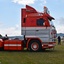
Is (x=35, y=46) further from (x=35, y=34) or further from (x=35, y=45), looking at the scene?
(x=35, y=34)

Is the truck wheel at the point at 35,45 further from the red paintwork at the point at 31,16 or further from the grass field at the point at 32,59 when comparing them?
the grass field at the point at 32,59

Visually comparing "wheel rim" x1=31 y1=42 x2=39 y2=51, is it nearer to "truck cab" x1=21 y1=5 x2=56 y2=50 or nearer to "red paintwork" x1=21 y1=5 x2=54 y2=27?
"truck cab" x1=21 y1=5 x2=56 y2=50

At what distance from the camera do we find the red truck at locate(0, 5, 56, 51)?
81.7 ft

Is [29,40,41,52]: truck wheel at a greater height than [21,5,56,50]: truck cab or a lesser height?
lesser

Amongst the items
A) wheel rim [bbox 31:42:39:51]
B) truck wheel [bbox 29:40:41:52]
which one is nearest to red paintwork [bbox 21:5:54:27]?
truck wheel [bbox 29:40:41:52]

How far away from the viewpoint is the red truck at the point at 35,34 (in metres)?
24.9

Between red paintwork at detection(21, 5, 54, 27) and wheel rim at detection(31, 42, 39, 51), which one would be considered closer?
red paintwork at detection(21, 5, 54, 27)

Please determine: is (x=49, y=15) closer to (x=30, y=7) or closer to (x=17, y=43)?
(x=30, y=7)

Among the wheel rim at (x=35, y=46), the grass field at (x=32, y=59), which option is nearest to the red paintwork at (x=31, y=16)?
the wheel rim at (x=35, y=46)

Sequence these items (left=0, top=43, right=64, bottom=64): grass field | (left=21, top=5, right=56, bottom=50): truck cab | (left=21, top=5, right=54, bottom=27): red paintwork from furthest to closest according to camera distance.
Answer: (left=21, top=5, right=54, bottom=27): red paintwork
(left=21, top=5, right=56, bottom=50): truck cab
(left=0, top=43, right=64, bottom=64): grass field

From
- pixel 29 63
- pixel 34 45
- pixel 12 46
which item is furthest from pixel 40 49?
pixel 29 63

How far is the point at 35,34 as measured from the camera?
25000mm

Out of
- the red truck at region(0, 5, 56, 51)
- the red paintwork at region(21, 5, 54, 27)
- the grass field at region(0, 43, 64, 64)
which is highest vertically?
the red paintwork at region(21, 5, 54, 27)

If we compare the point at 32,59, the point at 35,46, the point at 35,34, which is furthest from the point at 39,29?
the point at 32,59
